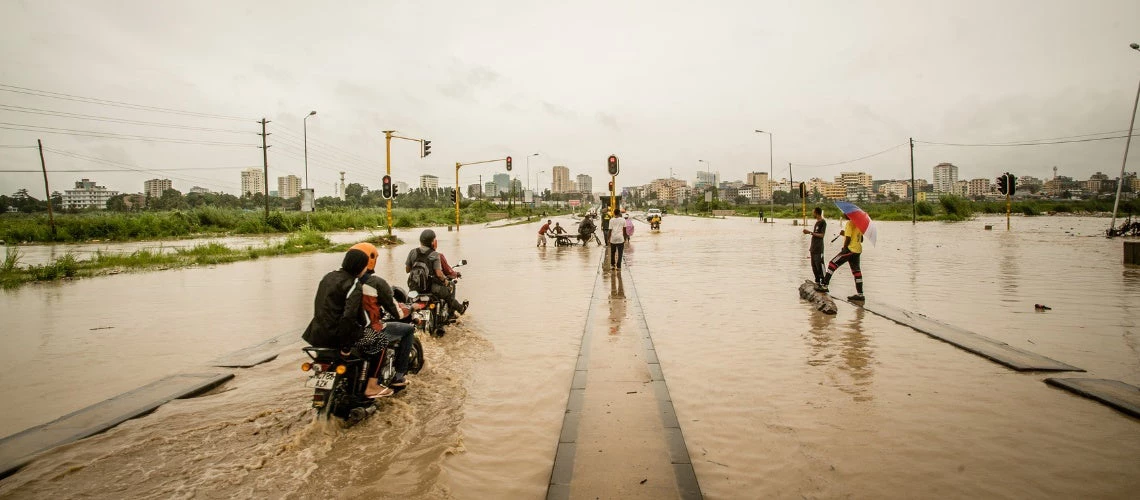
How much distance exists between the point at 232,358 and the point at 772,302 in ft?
27.2

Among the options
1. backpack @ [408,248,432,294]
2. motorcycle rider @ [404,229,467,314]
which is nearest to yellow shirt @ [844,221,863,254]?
motorcycle rider @ [404,229,467,314]

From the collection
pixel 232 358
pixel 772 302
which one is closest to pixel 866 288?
pixel 772 302

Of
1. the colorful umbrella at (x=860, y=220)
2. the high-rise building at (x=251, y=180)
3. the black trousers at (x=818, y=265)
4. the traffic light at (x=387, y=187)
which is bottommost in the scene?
the black trousers at (x=818, y=265)

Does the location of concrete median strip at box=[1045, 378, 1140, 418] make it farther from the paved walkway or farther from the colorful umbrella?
the colorful umbrella

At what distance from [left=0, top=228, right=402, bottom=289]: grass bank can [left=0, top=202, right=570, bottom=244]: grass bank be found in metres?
14.1

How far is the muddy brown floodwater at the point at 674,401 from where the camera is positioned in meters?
3.73

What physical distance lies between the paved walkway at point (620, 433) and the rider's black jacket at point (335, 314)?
1.87 metres

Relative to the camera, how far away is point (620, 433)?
14.4ft

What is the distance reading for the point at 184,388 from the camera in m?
5.73

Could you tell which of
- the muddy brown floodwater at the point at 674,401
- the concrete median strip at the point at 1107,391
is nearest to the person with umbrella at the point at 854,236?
the muddy brown floodwater at the point at 674,401

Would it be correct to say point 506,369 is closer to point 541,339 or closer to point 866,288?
point 541,339

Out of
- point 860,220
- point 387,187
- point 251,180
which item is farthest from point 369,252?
point 251,180

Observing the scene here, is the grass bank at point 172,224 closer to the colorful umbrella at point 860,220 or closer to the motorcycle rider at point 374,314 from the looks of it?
the colorful umbrella at point 860,220

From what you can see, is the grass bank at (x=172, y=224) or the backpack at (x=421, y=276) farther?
the grass bank at (x=172, y=224)
